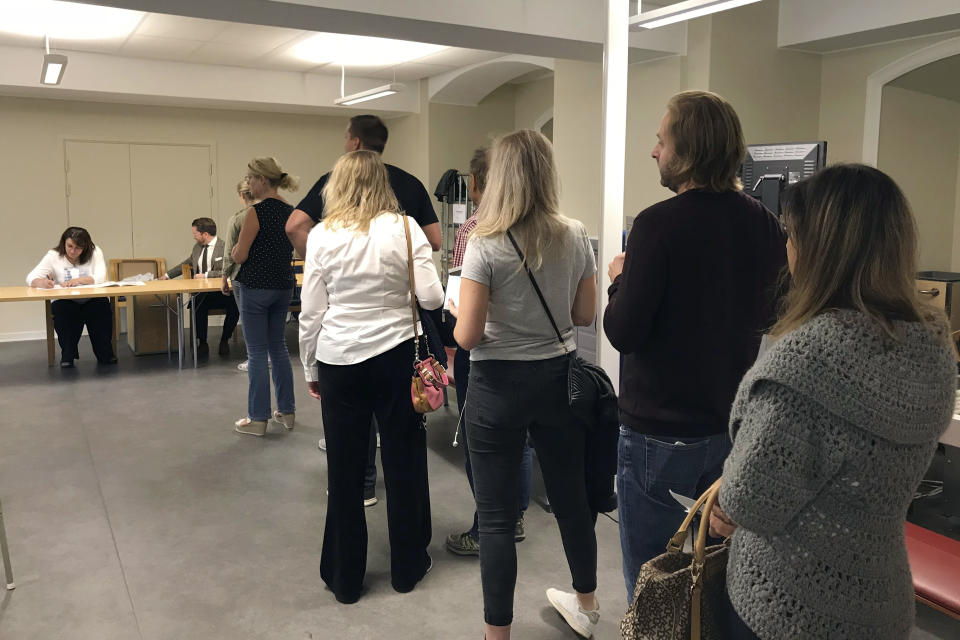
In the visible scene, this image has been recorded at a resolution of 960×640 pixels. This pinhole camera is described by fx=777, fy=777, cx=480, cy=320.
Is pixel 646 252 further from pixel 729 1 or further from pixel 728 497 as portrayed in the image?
pixel 729 1

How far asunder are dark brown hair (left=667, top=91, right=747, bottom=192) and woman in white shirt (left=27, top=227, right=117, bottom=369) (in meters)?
6.03

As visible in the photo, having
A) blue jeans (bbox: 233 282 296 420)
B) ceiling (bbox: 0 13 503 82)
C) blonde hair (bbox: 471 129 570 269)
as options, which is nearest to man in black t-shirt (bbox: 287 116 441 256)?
blonde hair (bbox: 471 129 570 269)

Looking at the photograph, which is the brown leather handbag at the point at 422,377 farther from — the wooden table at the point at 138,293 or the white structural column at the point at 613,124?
the wooden table at the point at 138,293

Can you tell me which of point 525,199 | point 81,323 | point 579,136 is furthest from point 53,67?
point 525,199

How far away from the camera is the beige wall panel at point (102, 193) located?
8477mm

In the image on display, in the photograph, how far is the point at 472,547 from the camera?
2963mm

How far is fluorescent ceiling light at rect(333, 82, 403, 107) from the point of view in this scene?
23.9ft

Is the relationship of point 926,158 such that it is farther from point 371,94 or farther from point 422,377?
point 422,377

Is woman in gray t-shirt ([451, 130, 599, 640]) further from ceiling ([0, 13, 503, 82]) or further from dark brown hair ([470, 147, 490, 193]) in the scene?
ceiling ([0, 13, 503, 82])

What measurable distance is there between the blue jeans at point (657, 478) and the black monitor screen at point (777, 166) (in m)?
2.22

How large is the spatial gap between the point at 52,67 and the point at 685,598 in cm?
660

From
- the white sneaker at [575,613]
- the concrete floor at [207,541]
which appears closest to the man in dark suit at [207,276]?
the concrete floor at [207,541]

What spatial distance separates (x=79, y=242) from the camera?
21.6ft

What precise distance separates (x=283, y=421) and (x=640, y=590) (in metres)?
3.72
